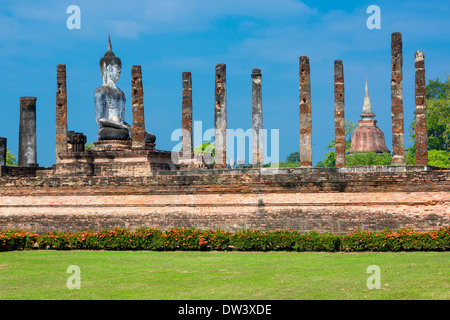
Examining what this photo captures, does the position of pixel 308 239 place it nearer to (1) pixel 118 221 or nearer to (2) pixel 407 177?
(2) pixel 407 177

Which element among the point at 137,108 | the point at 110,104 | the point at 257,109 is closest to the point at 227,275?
the point at 137,108

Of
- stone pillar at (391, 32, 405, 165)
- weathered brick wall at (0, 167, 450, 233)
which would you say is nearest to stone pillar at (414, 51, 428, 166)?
stone pillar at (391, 32, 405, 165)

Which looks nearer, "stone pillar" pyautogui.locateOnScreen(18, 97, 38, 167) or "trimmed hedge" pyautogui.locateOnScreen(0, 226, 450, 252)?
"trimmed hedge" pyautogui.locateOnScreen(0, 226, 450, 252)

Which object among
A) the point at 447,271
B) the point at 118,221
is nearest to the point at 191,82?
the point at 118,221

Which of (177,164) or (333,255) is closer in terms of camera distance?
(333,255)

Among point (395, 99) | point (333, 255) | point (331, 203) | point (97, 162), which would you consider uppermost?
point (395, 99)

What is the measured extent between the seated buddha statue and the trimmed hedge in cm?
758

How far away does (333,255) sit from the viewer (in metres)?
15.5

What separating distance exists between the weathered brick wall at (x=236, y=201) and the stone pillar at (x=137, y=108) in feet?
15.7

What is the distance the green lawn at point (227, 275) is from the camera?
33.6 feet

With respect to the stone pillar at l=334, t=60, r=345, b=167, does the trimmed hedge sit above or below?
below

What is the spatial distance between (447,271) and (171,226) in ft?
29.6

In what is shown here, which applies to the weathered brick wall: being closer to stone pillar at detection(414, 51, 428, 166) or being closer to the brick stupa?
stone pillar at detection(414, 51, 428, 166)

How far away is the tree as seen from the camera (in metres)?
46.8
